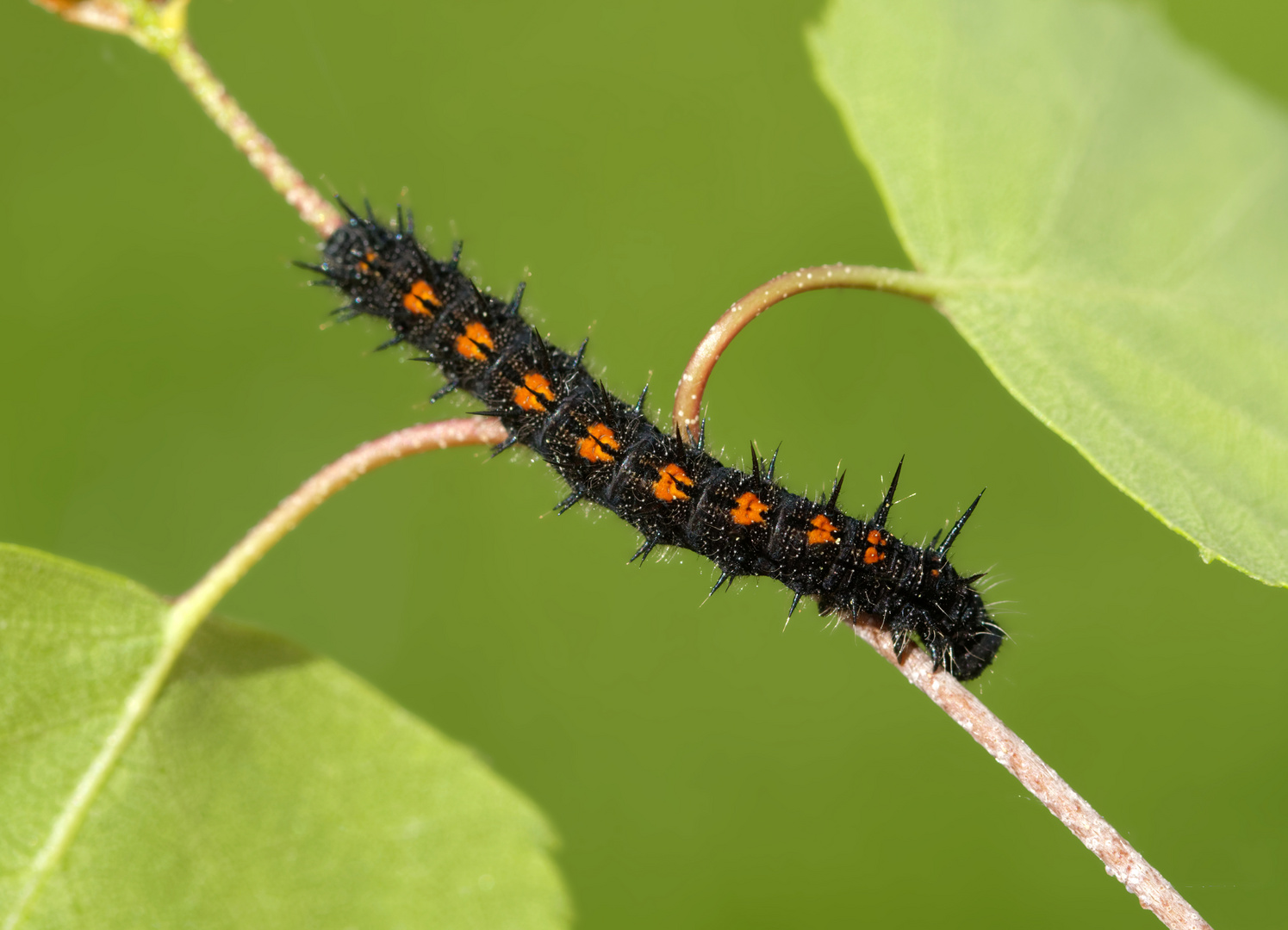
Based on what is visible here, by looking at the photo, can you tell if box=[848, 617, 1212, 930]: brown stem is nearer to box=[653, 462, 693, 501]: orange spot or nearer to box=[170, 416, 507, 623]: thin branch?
box=[653, 462, 693, 501]: orange spot

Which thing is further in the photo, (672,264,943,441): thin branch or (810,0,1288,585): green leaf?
(810,0,1288,585): green leaf

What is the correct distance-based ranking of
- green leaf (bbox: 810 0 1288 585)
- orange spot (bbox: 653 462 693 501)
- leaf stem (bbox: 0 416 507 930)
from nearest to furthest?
leaf stem (bbox: 0 416 507 930), green leaf (bbox: 810 0 1288 585), orange spot (bbox: 653 462 693 501)

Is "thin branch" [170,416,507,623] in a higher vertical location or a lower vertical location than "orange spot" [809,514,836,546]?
lower

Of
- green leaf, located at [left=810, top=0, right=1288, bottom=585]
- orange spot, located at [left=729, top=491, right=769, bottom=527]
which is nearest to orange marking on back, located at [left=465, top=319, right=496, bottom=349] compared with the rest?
orange spot, located at [left=729, top=491, right=769, bottom=527]

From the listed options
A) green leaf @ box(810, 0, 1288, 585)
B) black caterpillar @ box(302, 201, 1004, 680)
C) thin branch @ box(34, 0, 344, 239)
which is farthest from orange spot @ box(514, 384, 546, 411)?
green leaf @ box(810, 0, 1288, 585)

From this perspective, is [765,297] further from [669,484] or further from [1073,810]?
[1073,810]

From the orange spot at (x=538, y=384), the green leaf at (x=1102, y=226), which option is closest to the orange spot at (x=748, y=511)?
the orange spot at (x=538, y=384)

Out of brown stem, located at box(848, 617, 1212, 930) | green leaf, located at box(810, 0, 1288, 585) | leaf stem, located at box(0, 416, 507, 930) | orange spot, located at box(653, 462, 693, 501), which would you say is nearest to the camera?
brown stem, located at box(848, 617, 1212, 930)

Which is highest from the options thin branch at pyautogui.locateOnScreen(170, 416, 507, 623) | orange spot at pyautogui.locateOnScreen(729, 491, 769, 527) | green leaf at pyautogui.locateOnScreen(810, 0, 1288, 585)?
green leaf at pyautogui.locateOnScreen(810, 0, 1288, 585)

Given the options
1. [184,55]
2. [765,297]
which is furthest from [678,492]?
[184,55]

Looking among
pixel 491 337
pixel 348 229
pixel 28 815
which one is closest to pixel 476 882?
pixel 28 815

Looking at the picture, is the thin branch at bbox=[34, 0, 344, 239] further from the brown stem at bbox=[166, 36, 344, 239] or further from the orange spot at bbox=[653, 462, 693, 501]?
the orange spot at bbox=[653, 462, 693, 501]
